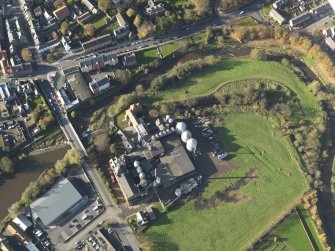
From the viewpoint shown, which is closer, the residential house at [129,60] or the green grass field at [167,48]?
the residential house at [129,60]

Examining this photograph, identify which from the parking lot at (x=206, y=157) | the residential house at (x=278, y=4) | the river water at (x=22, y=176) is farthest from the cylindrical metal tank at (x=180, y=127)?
the residential house at (x=278, y=4)

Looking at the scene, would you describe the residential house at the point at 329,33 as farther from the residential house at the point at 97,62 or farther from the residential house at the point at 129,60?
the residential house at the point at 97,62

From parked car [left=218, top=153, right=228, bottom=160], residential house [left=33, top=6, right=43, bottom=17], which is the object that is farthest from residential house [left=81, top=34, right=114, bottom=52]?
parked car [left=218, top=153, right=228, bottom=160]

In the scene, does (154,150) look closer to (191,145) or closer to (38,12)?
(191,145)

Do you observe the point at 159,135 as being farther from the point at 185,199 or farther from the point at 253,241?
the point at 253,241

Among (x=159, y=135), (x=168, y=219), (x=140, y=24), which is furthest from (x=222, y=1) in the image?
(x=168, y=219)

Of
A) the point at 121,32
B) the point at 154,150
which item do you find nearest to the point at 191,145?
the point at 154,150
